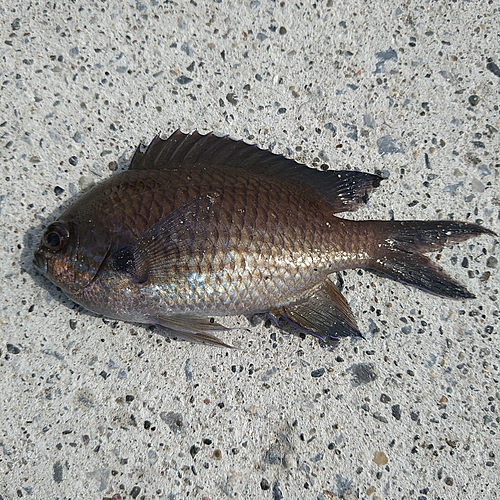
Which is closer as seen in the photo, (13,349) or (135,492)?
(135,492)

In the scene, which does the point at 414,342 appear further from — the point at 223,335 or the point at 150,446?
the point at 150,446

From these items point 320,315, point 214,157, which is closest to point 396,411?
point 320,315

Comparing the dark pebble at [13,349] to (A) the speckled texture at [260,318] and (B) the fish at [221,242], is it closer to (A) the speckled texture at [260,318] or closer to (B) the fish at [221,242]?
(A) the speckled texture at [260,318]

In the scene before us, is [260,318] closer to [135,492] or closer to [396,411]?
[396,411]

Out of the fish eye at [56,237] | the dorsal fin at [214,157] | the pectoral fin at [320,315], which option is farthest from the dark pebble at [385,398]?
the fish eye at [56,237]

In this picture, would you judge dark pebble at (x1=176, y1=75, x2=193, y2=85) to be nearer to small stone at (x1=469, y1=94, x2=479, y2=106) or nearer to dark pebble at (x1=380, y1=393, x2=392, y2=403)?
small stone at (x1=469, y1=94, x2=479, y2=106)

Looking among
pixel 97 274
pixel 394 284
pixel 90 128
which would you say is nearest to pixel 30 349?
pixel 97 274
